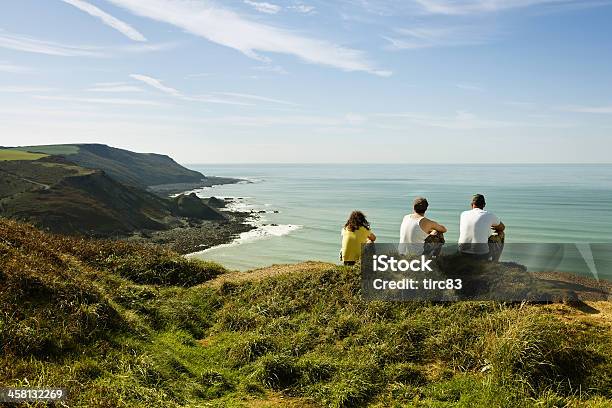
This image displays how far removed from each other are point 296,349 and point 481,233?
17.0 ft

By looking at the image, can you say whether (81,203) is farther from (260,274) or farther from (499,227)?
(499,227)

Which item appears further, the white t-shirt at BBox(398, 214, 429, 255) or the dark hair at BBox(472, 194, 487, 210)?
the white t-shirt at BBox(398, 214, 429, 255)

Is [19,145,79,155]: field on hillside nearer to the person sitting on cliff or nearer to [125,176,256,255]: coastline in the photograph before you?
[125,176,256,255]: coastline

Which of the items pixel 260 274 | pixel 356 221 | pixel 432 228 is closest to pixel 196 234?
pixel 260 274

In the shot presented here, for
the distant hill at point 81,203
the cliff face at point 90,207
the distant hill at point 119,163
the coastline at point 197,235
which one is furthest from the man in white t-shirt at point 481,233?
the distant hill at point 119,163

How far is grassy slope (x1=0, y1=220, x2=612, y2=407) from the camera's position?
676 cm

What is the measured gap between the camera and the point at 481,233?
10.2m

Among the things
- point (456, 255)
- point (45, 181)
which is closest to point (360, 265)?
point (456, 255)

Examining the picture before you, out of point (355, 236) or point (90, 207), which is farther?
point (90, 207)

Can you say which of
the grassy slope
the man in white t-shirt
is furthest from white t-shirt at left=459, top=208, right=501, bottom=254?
the grassy slope

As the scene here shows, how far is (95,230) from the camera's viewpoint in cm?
5688

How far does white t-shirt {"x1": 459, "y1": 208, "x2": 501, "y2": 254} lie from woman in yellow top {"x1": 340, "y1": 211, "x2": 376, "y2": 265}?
8.68ft

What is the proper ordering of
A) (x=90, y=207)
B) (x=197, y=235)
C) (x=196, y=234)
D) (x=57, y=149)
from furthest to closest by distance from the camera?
(x=57, y=149) < (x=90, y=207) < (x=196, y=234) < (x=197, y=235)

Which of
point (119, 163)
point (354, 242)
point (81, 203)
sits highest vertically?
point (119, 163)
